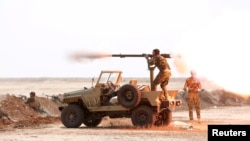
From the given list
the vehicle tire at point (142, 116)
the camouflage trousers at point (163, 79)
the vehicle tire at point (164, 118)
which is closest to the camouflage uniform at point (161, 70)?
the camouflage trousers at point (163, 79)

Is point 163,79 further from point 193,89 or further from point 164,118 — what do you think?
point 193,89

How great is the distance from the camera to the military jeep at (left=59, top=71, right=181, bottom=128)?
74.0 ft

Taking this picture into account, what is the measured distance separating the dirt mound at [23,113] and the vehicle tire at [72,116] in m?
2.62

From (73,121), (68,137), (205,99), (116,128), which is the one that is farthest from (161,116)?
(205,99)

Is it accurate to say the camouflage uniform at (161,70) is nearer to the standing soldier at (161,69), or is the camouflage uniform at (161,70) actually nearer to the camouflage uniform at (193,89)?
the standing soldier at (161,69)

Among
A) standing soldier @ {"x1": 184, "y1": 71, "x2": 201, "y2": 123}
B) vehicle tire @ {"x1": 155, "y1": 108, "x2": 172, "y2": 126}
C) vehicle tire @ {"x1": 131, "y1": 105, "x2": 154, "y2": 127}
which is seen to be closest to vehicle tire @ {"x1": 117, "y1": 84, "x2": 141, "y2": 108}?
vehicle tire @ {"x1": 131, "y1": 105, "x2": 154, "y2": 127}

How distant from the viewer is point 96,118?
952 inches

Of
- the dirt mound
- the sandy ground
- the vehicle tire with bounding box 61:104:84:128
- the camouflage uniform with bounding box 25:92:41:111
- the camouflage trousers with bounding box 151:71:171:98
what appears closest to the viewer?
the sandy ground

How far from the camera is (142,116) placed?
2270 centimetres

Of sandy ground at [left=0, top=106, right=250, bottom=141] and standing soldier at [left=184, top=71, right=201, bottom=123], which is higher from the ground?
standing soldier at [left=184, top=71, right=201, bottom=123]

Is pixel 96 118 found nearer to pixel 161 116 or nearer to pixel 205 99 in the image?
pixel 161 116

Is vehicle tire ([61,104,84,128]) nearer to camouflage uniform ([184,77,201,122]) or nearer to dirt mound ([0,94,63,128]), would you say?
dirt mound ([0,94,63,128])

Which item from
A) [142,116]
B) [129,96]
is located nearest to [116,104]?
[129,96]

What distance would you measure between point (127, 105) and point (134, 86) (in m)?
0.69
